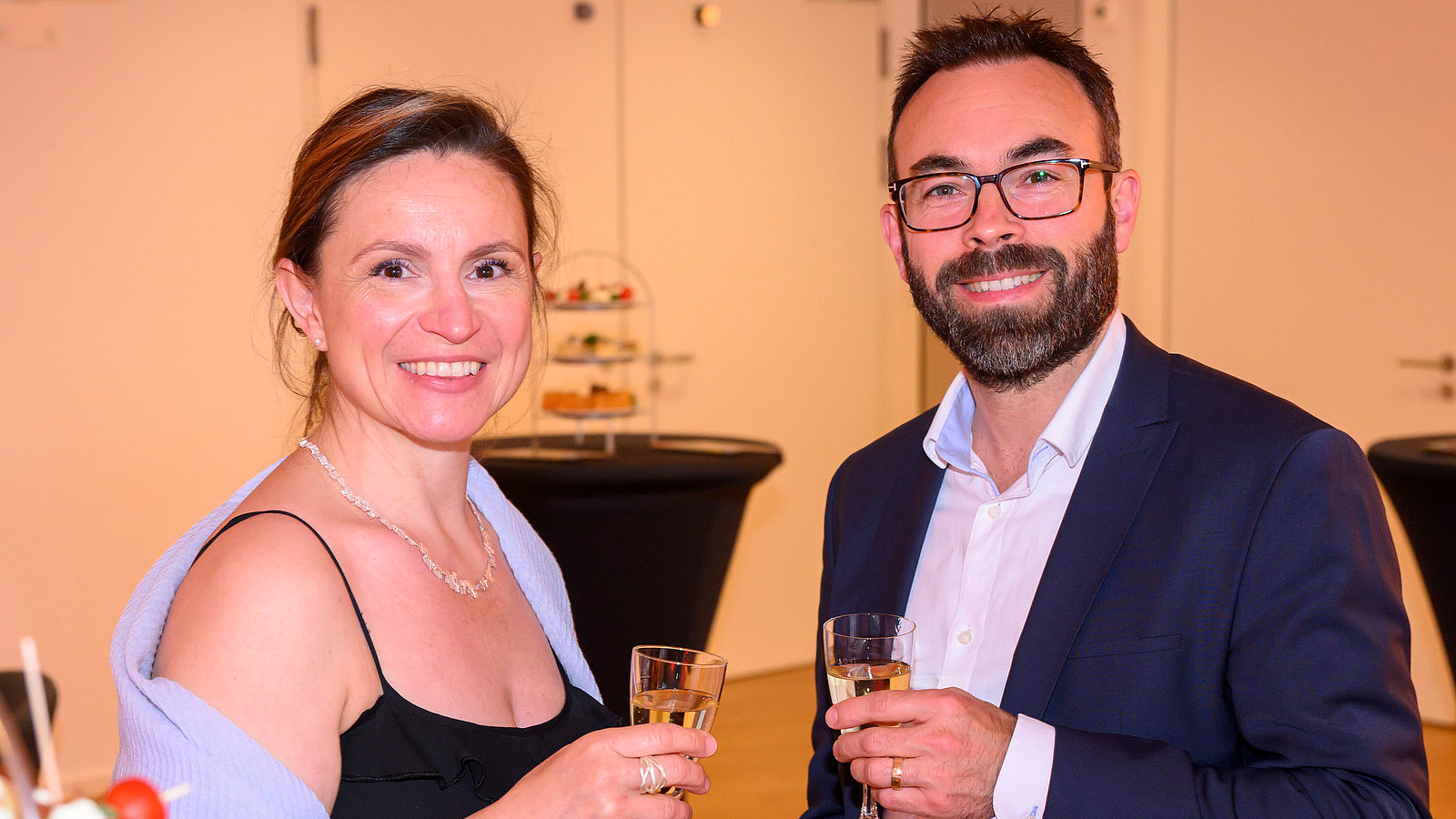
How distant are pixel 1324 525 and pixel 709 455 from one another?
2660 millimetres

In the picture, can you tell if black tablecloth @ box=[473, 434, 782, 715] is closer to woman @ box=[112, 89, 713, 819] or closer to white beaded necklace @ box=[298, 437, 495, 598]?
woman @ box=[112, 89, 713, 819]

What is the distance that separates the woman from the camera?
137 centimetres

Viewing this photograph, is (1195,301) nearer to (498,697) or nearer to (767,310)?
(767,310)

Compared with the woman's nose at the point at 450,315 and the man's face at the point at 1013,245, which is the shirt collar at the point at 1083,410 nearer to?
the man's face at the point at 1013,245

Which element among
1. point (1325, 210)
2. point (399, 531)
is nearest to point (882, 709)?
point (399, 531)

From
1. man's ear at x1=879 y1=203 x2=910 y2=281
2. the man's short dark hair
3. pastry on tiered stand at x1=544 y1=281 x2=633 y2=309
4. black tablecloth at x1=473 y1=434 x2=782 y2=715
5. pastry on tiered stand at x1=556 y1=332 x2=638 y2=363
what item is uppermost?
the man's short dark hair

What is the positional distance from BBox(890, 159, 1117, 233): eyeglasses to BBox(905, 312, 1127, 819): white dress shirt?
0.22m

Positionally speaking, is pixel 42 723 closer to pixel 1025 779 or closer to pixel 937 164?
pixel 1025 779

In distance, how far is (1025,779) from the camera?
1.51 metres

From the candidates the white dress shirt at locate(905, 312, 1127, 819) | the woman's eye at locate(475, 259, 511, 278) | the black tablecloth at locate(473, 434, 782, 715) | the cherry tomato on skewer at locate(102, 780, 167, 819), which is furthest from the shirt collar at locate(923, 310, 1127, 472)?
the black tablecloth at locate(473, 434, 782, 715)

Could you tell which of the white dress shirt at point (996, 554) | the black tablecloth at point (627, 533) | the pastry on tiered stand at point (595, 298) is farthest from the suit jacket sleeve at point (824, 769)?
the pastry on tiered stand at point (595, 298)

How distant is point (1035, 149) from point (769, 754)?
351 cm

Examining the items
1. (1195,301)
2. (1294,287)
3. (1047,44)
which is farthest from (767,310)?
(1047,44)

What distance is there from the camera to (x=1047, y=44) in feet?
6.22
